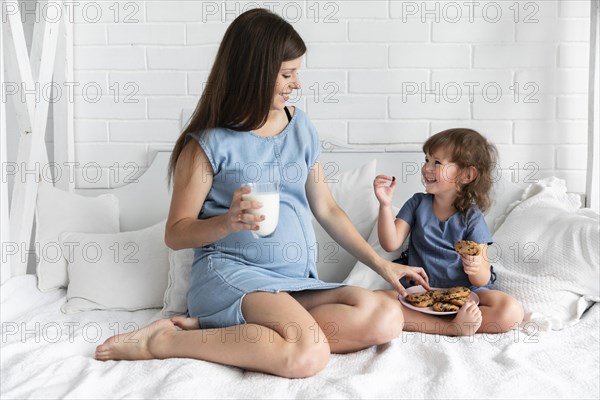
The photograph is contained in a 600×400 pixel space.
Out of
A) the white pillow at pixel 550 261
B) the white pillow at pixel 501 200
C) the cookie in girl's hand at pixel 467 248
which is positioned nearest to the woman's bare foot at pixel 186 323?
the cookie in girl's hand at pixel 467 248

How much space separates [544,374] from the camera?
4.49 ft

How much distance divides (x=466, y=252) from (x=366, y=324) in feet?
1.25

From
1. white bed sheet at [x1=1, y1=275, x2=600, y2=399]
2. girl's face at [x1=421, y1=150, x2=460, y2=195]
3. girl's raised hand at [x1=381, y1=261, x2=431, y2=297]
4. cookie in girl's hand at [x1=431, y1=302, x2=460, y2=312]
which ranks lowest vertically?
white bed sheet at [x1=1, y1=275, x2=600, y2=399]

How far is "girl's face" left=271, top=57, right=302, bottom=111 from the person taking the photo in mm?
1675

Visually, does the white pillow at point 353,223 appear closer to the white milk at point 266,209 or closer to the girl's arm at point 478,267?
the girl's arm at point 478,267

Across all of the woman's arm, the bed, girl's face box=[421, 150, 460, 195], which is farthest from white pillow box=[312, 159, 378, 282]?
girl's face box=[421, 150, 460, 195]

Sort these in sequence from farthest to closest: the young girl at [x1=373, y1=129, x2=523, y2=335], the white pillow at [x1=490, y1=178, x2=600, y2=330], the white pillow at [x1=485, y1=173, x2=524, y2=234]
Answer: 1. the white pillow at [x1=485, y1=173, x2=524, y2=234]
2. the young girl at [x1=373, y1=129, x2=523, y2=335]
3. the white pillow at [x1=490, y1=178, x2=600, y2=330]

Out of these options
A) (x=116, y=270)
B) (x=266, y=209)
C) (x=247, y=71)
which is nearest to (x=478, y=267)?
(x=266, y=209)

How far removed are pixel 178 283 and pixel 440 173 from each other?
29.2 inches

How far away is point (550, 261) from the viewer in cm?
185

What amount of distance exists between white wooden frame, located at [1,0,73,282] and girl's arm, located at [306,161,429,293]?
841mm

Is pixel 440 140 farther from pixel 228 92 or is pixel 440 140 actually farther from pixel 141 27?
pixel 141 27

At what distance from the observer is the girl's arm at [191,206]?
1.53 metres

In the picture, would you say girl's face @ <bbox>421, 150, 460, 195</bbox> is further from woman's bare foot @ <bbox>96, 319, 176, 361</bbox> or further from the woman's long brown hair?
woman's bare foot @ <bbox>96, 319, 176, 361</bbox>
